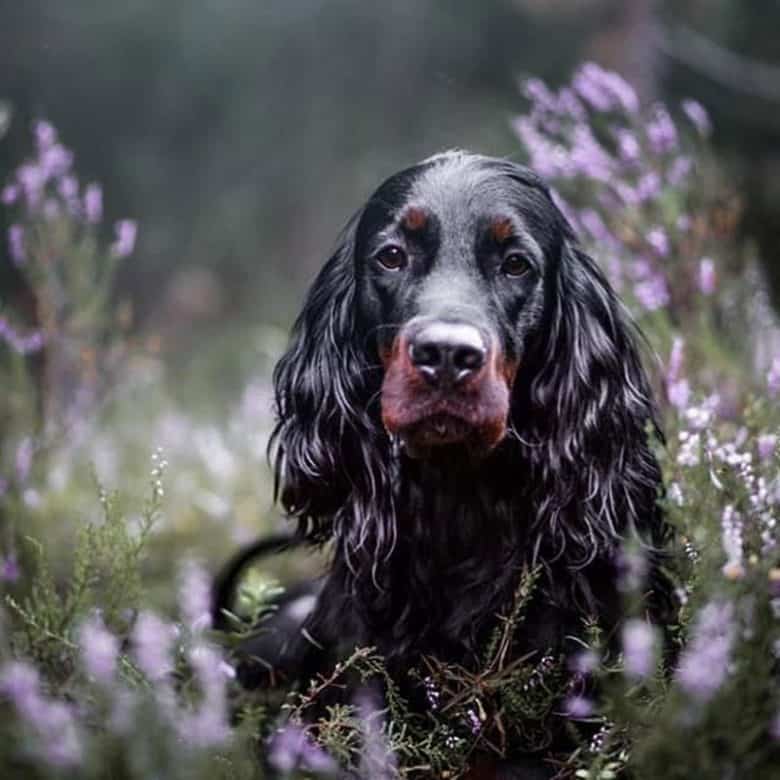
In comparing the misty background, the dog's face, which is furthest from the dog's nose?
the misty background

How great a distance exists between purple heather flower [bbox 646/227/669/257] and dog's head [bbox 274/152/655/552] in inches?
36.5

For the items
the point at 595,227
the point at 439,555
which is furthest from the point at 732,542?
the point at 595,227

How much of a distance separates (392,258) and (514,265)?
0.90 feet

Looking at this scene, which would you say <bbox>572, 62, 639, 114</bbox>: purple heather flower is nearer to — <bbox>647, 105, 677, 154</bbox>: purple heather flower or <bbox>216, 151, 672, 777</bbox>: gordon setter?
<bbox>647, 105, 677, 154</bbox>: purple heather flower

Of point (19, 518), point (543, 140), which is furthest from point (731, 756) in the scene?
point (543, 140)

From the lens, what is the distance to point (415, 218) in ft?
9.36

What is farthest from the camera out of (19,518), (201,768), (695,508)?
(19,518)

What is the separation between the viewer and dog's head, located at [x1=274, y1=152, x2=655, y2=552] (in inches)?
105

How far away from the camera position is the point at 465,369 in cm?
255

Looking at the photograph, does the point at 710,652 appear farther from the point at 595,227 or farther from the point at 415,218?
the point at 595,227

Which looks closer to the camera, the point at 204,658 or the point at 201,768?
the point at 201,768

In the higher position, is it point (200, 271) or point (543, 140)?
point (543, 140)

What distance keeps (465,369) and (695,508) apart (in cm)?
52

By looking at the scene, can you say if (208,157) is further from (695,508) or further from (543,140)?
(695,508)
